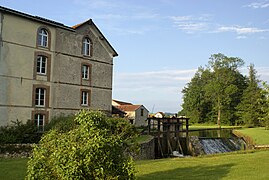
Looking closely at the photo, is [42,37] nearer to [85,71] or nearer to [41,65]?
[41,65]

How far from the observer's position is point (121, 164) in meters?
8.20

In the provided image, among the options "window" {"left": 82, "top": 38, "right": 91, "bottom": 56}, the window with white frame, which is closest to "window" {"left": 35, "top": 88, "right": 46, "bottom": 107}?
the window with white frame

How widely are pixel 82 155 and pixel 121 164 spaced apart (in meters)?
1.30

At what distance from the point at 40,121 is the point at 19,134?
13.1 ft

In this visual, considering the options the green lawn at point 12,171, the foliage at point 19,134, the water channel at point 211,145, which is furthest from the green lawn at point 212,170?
the water channel at point 211,145

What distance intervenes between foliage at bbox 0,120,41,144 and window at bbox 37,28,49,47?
6782 millimetres

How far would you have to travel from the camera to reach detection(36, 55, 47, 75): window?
2459 cm

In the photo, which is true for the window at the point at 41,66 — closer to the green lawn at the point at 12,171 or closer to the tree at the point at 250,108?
the green lawn at the point at 12,171

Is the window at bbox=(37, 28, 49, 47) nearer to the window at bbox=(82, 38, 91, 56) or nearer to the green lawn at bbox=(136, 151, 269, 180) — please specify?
the window at bbox=(82, 38, 91, 56)

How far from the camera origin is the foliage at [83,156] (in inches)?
288

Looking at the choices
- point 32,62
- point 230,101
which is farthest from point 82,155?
point 230,101

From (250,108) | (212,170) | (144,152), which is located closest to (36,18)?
(144,152)

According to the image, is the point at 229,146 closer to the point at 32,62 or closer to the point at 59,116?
the point at 59,116

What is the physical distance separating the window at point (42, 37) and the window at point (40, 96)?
369 centimetres
